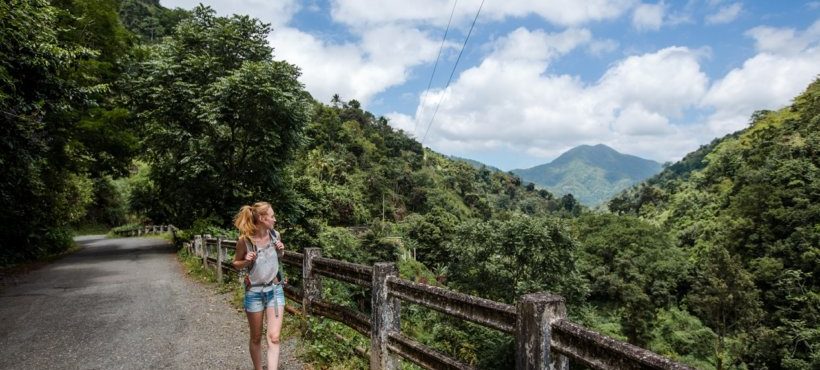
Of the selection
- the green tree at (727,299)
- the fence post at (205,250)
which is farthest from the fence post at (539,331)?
the green tree at (727,299)

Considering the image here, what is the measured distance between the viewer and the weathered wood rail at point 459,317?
2555 mm

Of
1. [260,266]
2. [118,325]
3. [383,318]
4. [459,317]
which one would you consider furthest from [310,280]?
[118,325]

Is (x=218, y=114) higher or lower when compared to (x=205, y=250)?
higher

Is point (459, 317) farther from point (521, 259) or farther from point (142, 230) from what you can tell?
point (142, 230)

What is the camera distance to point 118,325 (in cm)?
778

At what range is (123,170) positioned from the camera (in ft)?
72.0

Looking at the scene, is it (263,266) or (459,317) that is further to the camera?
(263,266)

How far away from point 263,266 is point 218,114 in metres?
16.2

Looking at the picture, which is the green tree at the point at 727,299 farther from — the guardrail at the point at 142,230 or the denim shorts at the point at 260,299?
the guardrail at the point at 142,230

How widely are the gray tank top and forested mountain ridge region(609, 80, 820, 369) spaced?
4137cm

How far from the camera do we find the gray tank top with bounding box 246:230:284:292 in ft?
14.7

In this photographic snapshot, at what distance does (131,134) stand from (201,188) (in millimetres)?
3867

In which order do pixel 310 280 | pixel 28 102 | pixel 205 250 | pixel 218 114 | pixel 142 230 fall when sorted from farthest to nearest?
pixel 142 230
pixel 218 114
pixel 205 250
pixel 28 102
pixel 310 280

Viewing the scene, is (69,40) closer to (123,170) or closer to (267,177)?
(123,170)
